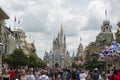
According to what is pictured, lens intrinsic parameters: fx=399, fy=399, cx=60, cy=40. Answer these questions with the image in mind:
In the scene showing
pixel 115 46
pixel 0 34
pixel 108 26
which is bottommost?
pixel 115 46

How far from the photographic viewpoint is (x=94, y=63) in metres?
Result: 122

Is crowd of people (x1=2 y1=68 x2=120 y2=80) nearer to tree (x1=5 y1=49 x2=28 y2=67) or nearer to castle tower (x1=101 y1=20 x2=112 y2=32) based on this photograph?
tree (x1=5 y1=49 x2=28 y2=67)

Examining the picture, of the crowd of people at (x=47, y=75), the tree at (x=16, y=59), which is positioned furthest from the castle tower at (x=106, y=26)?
the crowd of people at (x=47, y=75)

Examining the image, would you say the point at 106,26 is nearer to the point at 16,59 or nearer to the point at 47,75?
the point at 16,59

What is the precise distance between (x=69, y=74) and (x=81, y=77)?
12092 mm

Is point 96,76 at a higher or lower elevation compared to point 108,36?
lower

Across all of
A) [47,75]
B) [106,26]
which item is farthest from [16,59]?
[106,26]

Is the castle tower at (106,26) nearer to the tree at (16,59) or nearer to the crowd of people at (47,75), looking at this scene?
the tree at (16,59)

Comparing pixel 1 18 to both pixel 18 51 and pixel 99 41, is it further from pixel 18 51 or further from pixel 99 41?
pixel 99 41

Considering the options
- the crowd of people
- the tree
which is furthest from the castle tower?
the crowd of people

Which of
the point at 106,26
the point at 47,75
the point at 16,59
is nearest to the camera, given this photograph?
the point at 47,75

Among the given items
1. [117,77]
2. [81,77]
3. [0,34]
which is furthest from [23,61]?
[117,77]

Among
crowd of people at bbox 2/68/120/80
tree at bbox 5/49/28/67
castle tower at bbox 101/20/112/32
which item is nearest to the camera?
crowd of people at bbox 2/68/120/80

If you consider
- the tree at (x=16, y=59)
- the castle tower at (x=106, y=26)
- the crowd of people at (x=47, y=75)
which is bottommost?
the crowd of people at (x=47, y=75)
